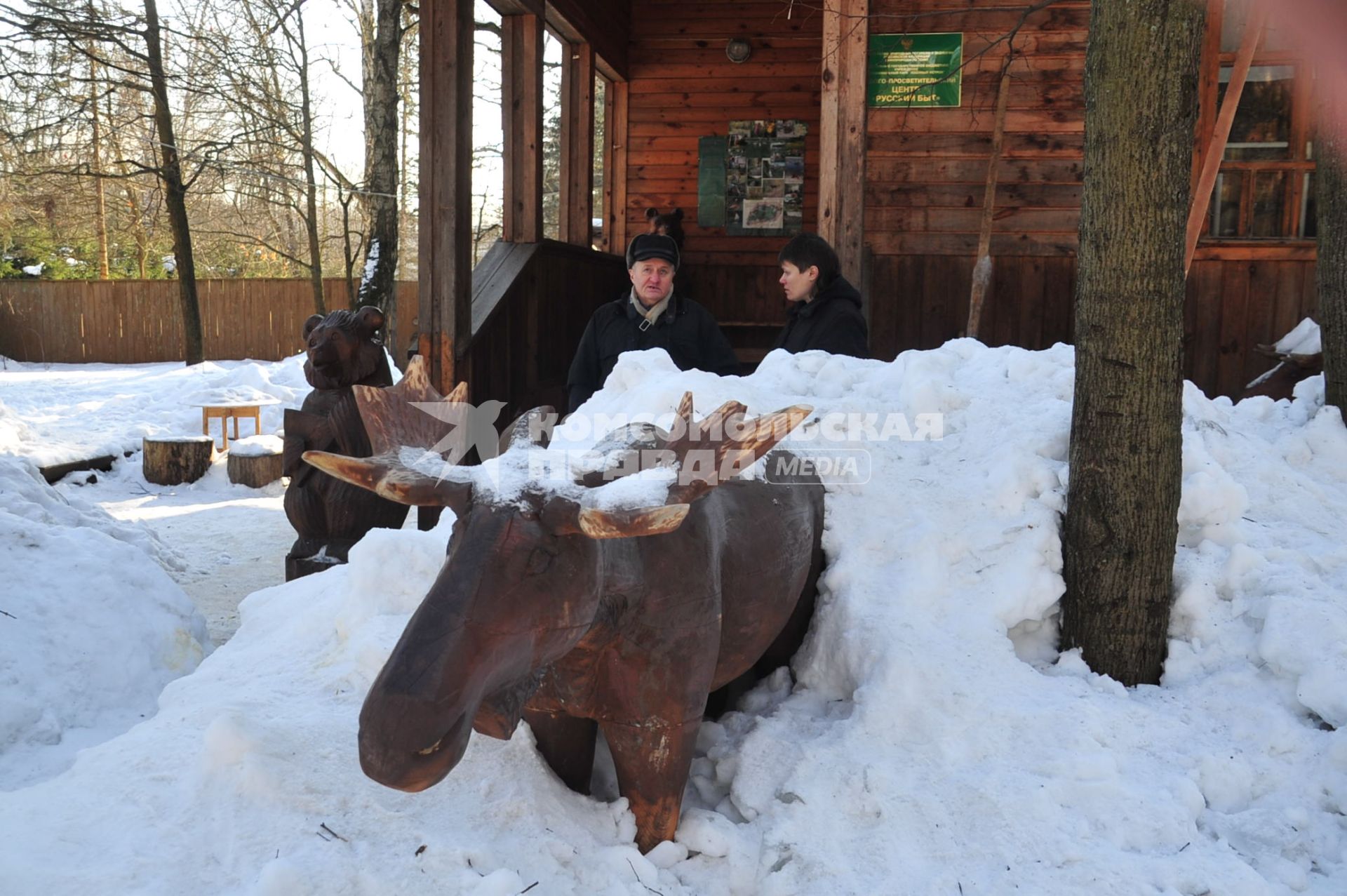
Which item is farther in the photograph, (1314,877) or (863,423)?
(863,423)

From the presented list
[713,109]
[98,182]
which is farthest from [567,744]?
[98,182]

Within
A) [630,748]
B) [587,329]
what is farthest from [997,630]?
[587,329]

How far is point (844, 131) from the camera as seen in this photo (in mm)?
5668

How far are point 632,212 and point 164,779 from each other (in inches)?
Answer: 347

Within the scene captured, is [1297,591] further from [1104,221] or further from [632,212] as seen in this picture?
[632,212]

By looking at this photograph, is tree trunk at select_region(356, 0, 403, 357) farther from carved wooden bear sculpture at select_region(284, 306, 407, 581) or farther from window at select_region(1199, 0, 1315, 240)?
window at select_region(1199, 0, 1315, 240)

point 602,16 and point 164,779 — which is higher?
point 602,16

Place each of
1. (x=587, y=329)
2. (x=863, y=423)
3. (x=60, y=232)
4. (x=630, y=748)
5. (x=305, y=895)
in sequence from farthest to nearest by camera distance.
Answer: (x=60, y=232), (x=587, y=329), (x=863, y=423), (x=630, y=748), (x=305, y=895)

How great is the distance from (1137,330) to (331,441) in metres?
2.90

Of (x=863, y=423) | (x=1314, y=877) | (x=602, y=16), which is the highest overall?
(x=602, y=16)

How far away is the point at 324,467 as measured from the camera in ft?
5.69

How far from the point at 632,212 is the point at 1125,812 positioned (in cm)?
894

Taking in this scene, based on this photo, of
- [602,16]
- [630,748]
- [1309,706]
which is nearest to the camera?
[630,748]

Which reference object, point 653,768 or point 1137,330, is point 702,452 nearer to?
point 653,768
